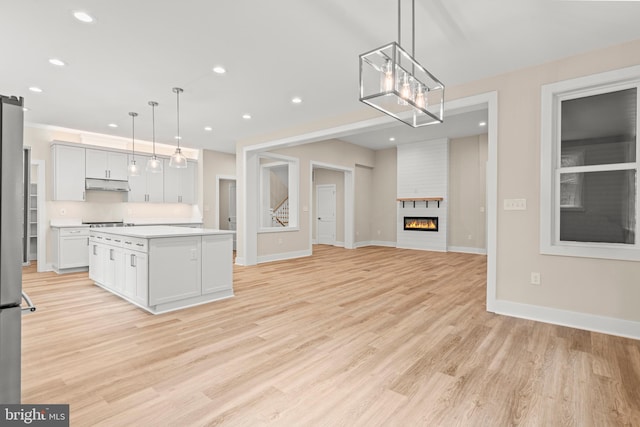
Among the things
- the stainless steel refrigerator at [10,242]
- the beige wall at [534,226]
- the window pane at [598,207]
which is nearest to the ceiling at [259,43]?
the beige wall at [534,226]

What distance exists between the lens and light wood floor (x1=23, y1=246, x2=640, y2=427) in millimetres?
1833

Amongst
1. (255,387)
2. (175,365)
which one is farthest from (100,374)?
(255,387)

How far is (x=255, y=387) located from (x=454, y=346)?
171 centimetres

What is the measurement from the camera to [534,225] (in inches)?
133

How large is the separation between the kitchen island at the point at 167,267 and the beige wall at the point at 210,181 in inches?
147

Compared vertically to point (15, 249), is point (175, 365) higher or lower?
lower

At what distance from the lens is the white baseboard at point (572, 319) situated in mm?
2918

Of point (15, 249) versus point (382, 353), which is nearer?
point (15, 249)

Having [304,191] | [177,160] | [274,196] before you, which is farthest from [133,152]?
[274,196]

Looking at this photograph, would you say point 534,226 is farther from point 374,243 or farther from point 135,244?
point 374,243

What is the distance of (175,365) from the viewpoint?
238cm

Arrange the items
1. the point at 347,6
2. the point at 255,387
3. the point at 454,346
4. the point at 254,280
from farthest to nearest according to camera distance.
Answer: the point at 254,280 → the point at 454,346 → the point at 347,6 → the point at 255,387

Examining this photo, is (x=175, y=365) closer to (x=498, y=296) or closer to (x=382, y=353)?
(x=382, y=353)

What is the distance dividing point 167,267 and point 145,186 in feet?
14.4
